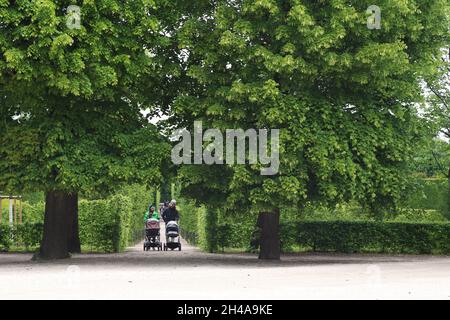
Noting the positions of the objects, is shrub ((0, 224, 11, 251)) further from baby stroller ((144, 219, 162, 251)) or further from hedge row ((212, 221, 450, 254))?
hedge row ((212, 221, 450, 254))

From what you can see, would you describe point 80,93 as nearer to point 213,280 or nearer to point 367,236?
point 213,280

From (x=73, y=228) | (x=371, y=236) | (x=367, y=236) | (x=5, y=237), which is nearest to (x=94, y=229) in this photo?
(x=73, y=228)

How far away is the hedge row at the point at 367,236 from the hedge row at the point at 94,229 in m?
5.51

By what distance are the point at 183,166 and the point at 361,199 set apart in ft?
17.3

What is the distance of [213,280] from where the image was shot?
56.2 ft

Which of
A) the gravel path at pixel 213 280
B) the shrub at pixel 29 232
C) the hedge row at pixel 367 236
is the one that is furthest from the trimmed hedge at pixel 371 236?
the shrub at pixel 29 232

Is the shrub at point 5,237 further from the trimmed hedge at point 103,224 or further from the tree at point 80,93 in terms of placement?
the tree at point 80,93

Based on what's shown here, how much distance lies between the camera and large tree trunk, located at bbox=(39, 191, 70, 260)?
2477cm

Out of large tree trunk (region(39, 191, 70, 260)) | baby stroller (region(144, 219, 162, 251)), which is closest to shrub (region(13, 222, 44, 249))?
baby stroller (region(144, 219, 162, 251))

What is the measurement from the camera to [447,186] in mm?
35094
